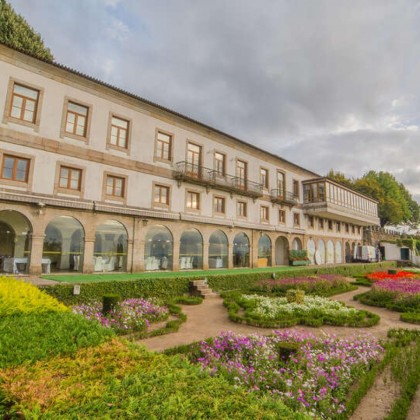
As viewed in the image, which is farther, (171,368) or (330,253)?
(330,253)

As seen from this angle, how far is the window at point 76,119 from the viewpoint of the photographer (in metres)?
16.2

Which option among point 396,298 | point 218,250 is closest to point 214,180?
point 218,250

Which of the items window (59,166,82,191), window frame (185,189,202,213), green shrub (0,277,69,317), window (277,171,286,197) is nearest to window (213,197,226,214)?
window frame (185,189,202,213)

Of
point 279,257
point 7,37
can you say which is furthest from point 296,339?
point 7,37

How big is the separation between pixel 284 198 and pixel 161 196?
15288 millimetres

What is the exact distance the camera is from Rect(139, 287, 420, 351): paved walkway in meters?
8.35

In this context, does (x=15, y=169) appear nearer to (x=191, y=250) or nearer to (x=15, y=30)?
(x=191, y=250)

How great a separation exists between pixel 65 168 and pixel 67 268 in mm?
5688

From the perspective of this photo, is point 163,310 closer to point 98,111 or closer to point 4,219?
point 4,219

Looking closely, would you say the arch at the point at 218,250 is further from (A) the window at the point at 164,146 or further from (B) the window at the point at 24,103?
(B) the window at the point at 24,103

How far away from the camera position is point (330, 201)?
32.7m

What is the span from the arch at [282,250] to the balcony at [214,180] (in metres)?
6.88

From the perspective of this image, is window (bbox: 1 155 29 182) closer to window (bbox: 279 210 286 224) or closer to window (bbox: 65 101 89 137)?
window (bbox: 65 101 89 137)

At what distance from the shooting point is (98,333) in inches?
193
